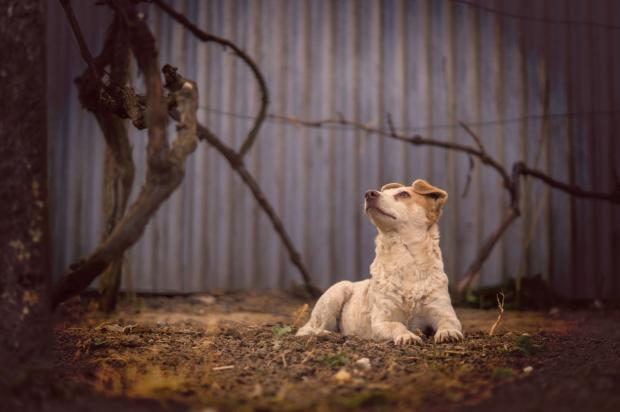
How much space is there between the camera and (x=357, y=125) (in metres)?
8.44

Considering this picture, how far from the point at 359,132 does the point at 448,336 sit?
15.6ft

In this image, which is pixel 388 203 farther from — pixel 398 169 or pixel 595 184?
pixel 595 184

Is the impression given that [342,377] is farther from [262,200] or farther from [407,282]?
[262,200]

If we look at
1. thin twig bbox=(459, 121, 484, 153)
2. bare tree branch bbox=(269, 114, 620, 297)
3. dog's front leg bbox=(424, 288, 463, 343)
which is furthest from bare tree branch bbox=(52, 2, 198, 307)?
thin twig bbox=(459, 121, 484, 153)

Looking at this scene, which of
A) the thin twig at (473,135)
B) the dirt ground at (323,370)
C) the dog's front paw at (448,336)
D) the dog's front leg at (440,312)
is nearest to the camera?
the dirt ground at (323,370)

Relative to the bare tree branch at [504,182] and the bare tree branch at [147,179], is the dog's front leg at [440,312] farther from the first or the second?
the bare tree branch at [504,182]

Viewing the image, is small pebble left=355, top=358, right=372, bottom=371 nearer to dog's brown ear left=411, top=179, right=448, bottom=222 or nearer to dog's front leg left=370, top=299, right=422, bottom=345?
dog's front leg left=370, top=299, right=422, bottom=345

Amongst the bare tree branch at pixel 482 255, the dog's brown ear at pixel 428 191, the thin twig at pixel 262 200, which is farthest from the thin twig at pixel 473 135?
the dog's brown ear at pixel 428 191

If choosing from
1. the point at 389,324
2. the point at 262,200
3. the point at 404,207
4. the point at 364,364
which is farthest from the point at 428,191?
the point at 262,200

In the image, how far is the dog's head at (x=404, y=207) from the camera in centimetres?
483

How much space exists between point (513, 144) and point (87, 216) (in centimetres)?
579

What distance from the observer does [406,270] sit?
16.1ft

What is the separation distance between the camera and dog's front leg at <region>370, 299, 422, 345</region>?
4531 mm

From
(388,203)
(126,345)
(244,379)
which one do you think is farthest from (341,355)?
(126,345)
